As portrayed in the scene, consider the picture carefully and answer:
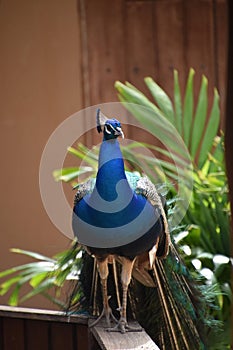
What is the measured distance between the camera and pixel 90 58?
4418 mm

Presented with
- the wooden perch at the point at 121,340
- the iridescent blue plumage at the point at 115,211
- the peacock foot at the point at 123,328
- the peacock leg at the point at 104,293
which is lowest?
the wooden perch at the point at 121,340

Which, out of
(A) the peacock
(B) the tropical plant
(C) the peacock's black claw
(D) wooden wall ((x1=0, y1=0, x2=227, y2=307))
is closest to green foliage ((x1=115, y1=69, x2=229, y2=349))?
(B) the tropical plant

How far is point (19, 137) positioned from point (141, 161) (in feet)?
3.98

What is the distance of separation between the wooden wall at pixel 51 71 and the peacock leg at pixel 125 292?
6.63 ft

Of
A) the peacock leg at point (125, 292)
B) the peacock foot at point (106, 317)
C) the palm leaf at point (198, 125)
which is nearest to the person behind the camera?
the peacock leg at point (125, 292)

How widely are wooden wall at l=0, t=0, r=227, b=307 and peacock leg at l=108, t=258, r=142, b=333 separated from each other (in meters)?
2.02

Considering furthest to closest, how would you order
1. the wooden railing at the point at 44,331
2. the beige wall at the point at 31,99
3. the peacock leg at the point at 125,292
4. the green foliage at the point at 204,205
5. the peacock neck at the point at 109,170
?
the beige wall at the point at 31,99, the green foliage at the point at 204,205, the wooden railing at the point at 44,331, the peacock leg at the point at 125,292, the peacock neck at the point at 109,170

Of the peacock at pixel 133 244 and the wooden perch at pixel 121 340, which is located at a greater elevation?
the peacock at pixel 133 244

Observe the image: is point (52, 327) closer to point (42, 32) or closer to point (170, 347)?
point (170, 347)

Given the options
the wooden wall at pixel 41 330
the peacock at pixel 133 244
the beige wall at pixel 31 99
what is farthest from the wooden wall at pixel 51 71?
the peacock at pixel 133 244

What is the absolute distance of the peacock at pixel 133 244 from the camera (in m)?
2.20

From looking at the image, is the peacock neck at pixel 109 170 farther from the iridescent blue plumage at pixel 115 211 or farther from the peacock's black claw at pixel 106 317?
the peacock's black claw at pixel 106 317

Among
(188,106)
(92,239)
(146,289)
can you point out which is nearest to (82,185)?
(92,239)

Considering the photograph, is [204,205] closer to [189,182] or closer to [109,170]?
[189,182]
